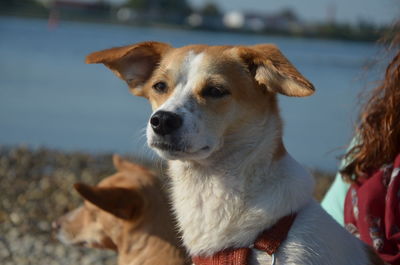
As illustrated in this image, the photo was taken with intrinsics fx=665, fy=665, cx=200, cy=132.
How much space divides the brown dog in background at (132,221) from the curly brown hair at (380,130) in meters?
1.12

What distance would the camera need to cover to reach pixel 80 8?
46625 millimetres

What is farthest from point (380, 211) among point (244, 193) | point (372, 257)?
point (244, 193)

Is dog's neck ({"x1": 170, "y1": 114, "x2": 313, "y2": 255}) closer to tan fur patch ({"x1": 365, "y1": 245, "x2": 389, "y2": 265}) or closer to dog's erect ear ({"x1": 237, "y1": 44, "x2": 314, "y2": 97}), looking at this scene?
dog's erect ear ({"x1": 237, "y1": 44, "x2": 314, "y2": 97})

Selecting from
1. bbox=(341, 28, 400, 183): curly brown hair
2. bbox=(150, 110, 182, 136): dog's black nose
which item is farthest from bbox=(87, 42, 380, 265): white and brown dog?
bbox=(341, 28, 400, 183): curly brown hair

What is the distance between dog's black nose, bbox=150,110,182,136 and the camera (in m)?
2.68

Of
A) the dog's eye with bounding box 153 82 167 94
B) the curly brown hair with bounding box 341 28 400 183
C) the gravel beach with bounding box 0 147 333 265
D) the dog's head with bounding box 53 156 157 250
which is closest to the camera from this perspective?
the dog's eye with bounding box 153 82 167 94

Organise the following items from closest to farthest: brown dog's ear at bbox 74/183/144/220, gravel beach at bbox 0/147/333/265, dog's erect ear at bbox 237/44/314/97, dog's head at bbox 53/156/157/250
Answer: dog's erect ear at bbox 237/44/314/97, brown dog's ear at bbox 74/183/144/220, dog's head at bbox 53/156/157/250, gravel beach at bbox 0/147/333/265

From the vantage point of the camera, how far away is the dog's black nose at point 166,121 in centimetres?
268

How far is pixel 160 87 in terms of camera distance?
9.95 ft

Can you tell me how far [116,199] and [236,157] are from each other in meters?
1.32

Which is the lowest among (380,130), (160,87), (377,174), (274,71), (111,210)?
(111,210)

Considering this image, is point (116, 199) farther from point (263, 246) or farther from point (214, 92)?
point (263, 246)

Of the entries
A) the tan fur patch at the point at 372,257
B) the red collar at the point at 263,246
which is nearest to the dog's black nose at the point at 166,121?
the red collar at the point at 263,246

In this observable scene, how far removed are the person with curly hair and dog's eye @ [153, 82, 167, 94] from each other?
1272 mm
